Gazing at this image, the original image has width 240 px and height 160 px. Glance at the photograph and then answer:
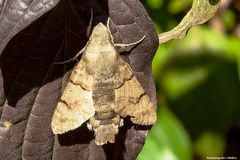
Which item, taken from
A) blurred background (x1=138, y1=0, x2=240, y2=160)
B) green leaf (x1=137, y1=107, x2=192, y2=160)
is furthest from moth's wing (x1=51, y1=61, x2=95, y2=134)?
blurred background (x1=138, y1=0, x2=240, y2=160)

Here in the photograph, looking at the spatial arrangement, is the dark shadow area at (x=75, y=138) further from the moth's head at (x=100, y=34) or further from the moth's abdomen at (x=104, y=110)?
the moth's head at (x=100, y=34)

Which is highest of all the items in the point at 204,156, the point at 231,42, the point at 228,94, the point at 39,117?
the point at 39,117

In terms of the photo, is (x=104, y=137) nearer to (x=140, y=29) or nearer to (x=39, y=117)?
(x=39, y=117)

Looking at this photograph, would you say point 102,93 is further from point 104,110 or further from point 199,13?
point 199,13

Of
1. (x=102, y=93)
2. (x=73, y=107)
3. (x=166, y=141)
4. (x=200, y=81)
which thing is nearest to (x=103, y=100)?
(x=102, y=93)

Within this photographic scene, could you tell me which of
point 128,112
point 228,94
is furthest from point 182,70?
point 128,112

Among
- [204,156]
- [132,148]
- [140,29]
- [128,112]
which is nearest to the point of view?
[140,29]

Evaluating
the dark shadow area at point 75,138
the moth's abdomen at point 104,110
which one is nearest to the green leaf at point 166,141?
the moth's abdomen at point 104,110
